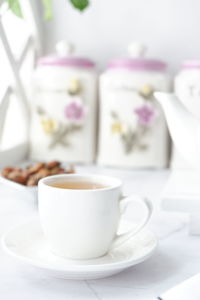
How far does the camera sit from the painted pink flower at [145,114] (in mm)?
1120

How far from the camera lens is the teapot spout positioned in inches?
24.8

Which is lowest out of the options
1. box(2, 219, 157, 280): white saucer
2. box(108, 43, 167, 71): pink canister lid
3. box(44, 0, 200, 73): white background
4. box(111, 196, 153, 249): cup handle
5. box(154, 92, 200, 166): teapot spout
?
A: box(2, 219, 157, 280): white saucer

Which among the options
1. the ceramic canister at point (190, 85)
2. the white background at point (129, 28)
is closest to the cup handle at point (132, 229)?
the ceramic canister at point (190, 85)

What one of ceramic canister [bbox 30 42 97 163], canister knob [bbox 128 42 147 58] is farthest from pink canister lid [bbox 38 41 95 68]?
canister knob [bbox 128 42 147 58]

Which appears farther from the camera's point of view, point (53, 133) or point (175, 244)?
point (53, 133)

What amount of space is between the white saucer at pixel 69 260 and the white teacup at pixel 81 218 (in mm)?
12

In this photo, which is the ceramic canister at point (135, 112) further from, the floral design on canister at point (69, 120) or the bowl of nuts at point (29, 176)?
the bowl of nuts at point (29, 176)

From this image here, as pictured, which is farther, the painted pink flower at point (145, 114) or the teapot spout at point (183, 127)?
the painted pink flower at point (145, 114)

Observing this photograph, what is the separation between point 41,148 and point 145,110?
264mm

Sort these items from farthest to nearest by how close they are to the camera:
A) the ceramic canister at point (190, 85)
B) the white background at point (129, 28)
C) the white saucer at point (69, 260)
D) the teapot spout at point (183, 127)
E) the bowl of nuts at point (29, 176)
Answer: the white background at point (129, 28) < the ceramic canister at point (190, 85) < the bowl of nuts at point (29, 176) < the teapot spout at point (183, 127) < the white saucer at point (69, 260)

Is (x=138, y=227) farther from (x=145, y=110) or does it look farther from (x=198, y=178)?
(x=145, y=110)

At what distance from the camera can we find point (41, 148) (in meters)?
1.19

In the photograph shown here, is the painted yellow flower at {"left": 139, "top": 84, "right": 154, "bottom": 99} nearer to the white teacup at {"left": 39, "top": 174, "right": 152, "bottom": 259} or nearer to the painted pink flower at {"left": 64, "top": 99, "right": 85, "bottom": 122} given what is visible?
the painted pink flower at {"left": 64, "top": 99, "right": 85, "bottom": 122}

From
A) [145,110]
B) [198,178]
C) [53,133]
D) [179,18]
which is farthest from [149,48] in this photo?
[198,178]
